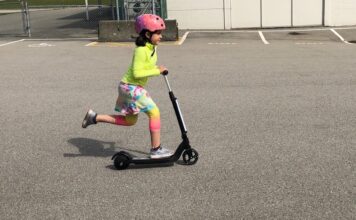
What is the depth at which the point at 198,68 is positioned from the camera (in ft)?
42.3

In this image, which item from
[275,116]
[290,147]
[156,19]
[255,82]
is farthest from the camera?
[255,82]

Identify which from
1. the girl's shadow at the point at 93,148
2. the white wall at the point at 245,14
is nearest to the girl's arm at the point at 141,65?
the girl's shadow at the point at 93,148

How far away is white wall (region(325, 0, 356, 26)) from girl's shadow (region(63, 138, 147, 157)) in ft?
61.3

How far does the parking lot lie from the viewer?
15.9ft

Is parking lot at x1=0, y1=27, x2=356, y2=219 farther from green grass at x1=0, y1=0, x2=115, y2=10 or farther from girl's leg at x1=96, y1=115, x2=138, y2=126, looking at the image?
green grass at x1=0, y1=0, x2=115, y2=10

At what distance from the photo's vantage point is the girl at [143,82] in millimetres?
5520

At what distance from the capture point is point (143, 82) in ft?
19.0

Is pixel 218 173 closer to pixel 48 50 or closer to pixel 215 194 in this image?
pixel 215 194

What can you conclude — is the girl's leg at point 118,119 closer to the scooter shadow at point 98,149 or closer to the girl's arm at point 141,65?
the scooter shadow at point 98,149

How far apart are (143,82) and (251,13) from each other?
728 inches

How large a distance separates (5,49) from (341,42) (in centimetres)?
1112

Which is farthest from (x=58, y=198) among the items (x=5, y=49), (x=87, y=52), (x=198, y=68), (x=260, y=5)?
(x=260, y=5)

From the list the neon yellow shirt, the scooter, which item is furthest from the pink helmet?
the scooter

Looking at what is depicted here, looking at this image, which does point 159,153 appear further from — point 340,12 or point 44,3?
point 44,3
